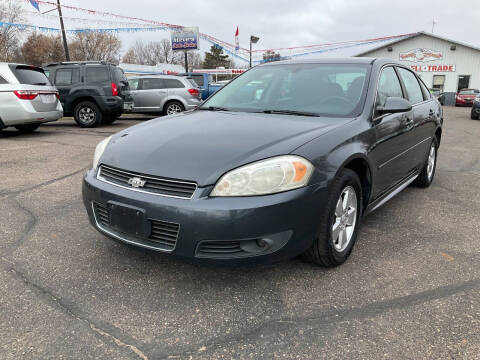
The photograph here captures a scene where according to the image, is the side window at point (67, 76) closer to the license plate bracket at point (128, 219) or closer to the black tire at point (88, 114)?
the black tire at point (88, 114)

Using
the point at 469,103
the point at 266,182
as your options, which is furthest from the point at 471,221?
the point at 469,103

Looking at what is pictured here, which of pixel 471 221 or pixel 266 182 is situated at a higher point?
pixel 266 182

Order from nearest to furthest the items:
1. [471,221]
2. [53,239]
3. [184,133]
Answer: [184,133] → [53,239] → [471,221]

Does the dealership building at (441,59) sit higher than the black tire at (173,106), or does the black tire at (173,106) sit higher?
the dealership building at (441,59)

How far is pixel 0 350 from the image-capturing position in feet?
6.26

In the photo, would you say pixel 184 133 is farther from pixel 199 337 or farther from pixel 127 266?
pixel 199 337

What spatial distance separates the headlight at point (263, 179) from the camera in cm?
214

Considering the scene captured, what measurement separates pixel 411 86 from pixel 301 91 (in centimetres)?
165

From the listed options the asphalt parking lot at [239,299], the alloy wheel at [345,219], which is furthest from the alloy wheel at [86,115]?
the alloy wheel at [345,219]

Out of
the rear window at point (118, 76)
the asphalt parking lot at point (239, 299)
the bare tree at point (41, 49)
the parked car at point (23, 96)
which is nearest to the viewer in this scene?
the asphalt parking lot at point (239, 299)

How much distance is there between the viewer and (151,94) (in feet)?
41.5

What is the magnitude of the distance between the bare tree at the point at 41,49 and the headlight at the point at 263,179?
49.4 metres

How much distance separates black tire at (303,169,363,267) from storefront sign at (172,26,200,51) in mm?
30108

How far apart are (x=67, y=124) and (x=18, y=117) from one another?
3.60 meters
